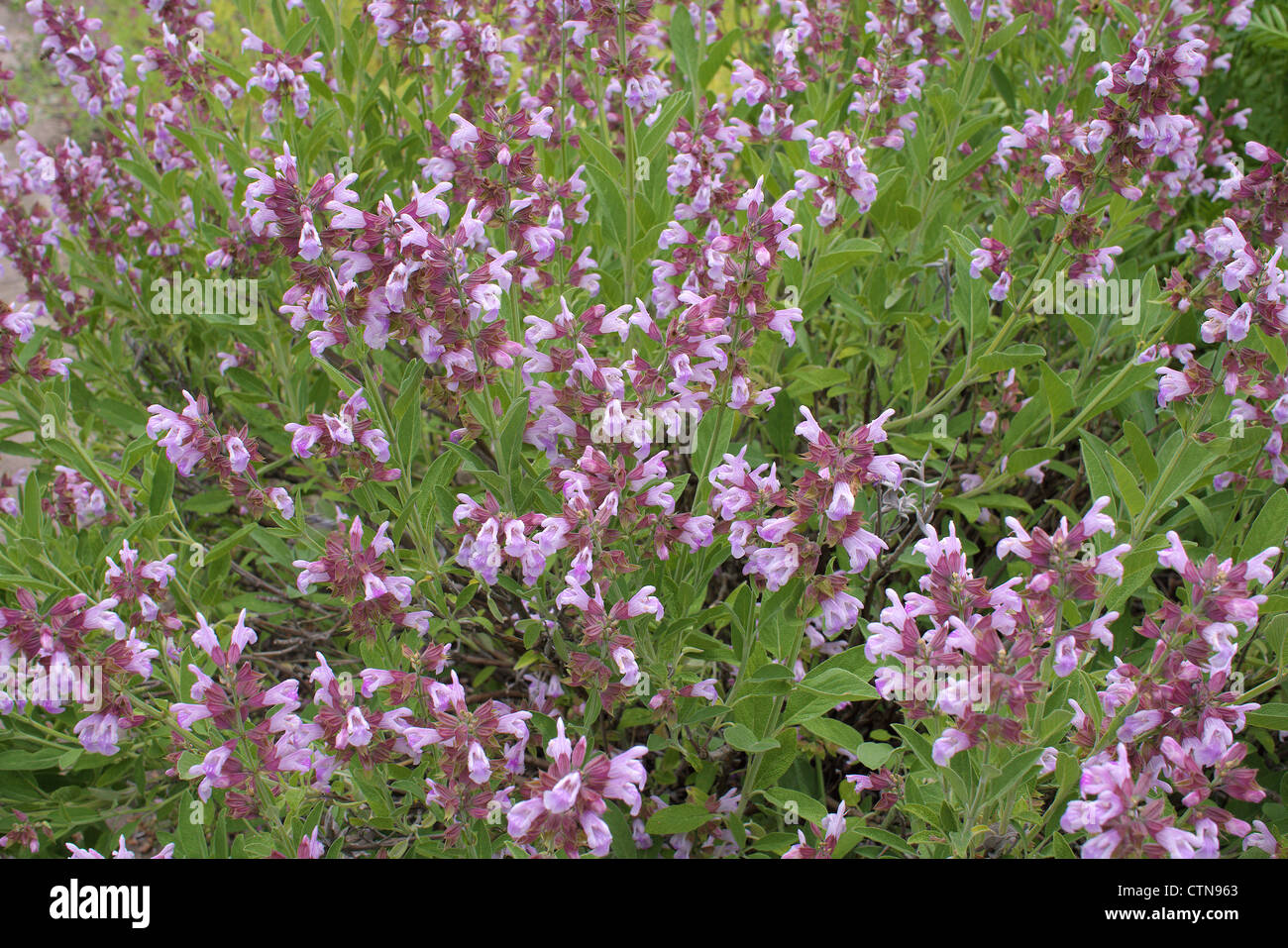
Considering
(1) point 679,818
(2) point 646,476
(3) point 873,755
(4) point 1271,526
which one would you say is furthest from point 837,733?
(4) point 1271,526

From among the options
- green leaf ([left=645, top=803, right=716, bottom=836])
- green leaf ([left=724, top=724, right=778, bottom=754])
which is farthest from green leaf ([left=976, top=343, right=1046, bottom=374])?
green leaf ([left=645, top=803, right=716, bottom=836])

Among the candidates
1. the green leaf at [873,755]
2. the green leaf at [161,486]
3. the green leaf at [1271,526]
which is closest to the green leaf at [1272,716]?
the green leaf at [1271,526]

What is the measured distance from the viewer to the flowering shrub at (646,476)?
1830 millimetres

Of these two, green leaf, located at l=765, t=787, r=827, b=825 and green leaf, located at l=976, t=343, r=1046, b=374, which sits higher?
green leaf, located at l=976, t=343, r=1046, b=374

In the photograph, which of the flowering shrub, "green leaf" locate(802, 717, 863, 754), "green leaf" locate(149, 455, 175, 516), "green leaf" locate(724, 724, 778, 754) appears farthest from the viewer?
"green leaf" locate(149, 455, 175, 516)

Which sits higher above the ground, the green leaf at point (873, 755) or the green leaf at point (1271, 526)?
the green leaf at point (1271, 526)

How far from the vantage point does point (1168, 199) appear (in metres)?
3.75

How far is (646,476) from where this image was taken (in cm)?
200

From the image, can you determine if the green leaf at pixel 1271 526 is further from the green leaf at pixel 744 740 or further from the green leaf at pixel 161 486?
the green leaf at pixel 161 486


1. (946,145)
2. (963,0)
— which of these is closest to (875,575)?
(946,145)

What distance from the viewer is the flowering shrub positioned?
183cm

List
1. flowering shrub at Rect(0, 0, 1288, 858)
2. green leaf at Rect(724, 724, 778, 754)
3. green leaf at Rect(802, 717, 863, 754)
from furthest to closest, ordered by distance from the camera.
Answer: green leaf at Rect(802, 717, 863, 754), green leaf at Rect(724, 724, 778, 754), flowering shrub at Rect(0, 0, 1288, 858)

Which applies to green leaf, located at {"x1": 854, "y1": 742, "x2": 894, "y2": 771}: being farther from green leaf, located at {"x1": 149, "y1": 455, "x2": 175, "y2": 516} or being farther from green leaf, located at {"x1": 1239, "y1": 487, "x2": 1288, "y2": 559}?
green leaf, located at {"x1": 149, "y1": 455, "x2": 175, "y2": 516}

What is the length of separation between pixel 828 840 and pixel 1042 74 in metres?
3.72
